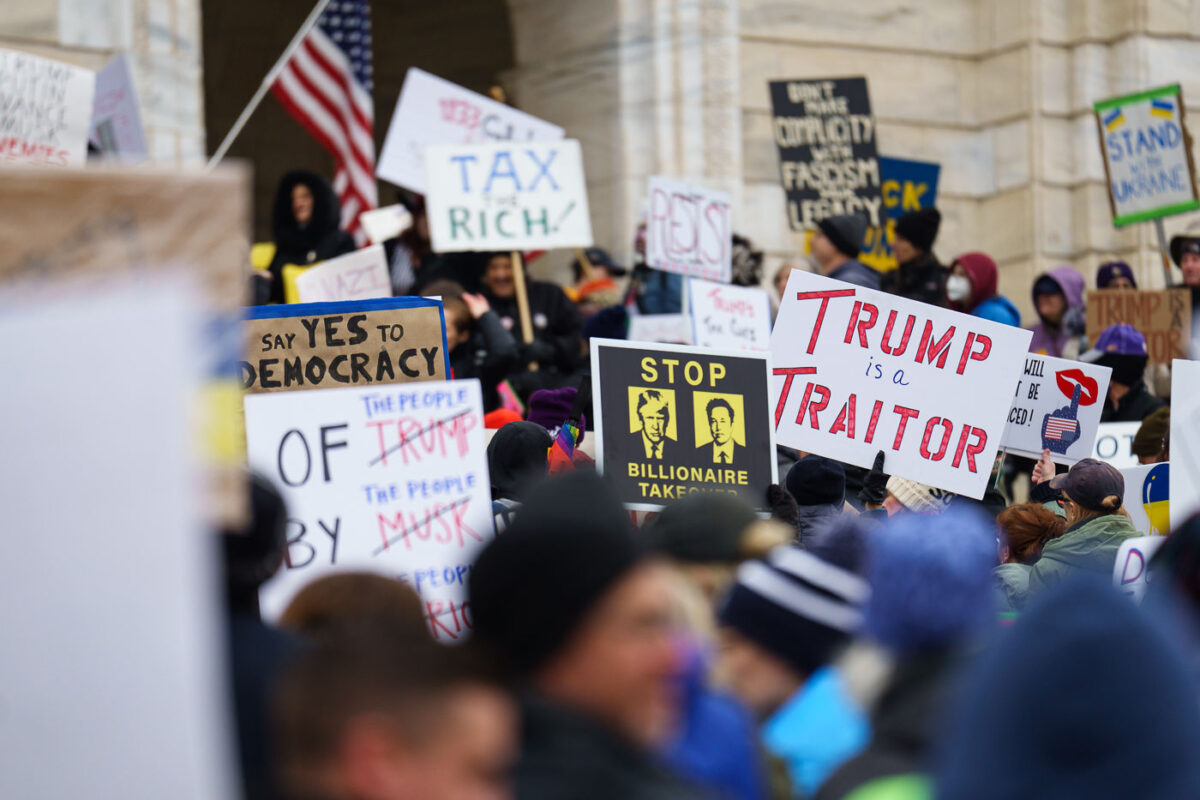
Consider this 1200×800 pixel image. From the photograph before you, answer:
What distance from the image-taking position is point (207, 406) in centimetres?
205

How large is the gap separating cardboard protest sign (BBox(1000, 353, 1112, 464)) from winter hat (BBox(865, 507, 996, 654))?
590 cm

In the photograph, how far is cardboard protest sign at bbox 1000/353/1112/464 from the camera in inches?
327

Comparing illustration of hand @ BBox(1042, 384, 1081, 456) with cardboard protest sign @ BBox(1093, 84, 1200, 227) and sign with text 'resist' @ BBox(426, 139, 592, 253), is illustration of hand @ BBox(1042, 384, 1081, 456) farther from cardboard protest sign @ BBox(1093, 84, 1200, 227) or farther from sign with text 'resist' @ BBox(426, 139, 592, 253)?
cardboard protest sign @ BBox(1093, 84, 1200, 227)

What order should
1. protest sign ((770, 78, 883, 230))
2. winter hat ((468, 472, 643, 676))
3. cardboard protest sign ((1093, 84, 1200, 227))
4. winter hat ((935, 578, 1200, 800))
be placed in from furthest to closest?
cardboard protest sign ((1093, 84, 1200, 227)) < protest sign ((770, 78, 883, 230)) < winter hat ((468, 472, 643, 676)) < winter hat ((935, 578, 1200, 800))

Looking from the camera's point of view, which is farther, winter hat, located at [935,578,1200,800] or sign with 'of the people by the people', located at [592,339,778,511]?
sign with 'of the people by the people', located at [592,339,778,511]

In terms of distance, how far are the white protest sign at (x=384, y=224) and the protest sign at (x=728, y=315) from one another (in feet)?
5.58

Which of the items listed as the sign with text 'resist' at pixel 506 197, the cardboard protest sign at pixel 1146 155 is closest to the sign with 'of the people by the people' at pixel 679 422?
the sign with text 'resist' at pixel 506 197

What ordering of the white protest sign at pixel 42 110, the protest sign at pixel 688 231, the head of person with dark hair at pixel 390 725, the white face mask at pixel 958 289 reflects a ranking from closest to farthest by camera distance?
the head of person with dark hair at pixel 390 725 → the white protest sign at pixel 42 110 → the white face mask at pixel 958 289 → the protest sign at pixel 688 231

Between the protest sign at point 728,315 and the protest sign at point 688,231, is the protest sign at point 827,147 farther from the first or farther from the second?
the protest sign at point 728,315

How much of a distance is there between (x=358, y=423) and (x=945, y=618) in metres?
2.65

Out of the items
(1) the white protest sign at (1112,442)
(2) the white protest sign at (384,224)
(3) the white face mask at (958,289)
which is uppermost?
(2) the white protest sign at (384,224)

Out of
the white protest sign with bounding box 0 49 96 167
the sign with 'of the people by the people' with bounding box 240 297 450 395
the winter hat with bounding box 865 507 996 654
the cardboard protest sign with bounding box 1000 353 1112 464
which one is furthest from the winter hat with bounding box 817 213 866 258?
the winter hat with bounding box 865 507 996 654

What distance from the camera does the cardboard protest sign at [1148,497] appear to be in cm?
724

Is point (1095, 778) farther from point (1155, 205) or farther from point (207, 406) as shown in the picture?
point (1155, 205)
